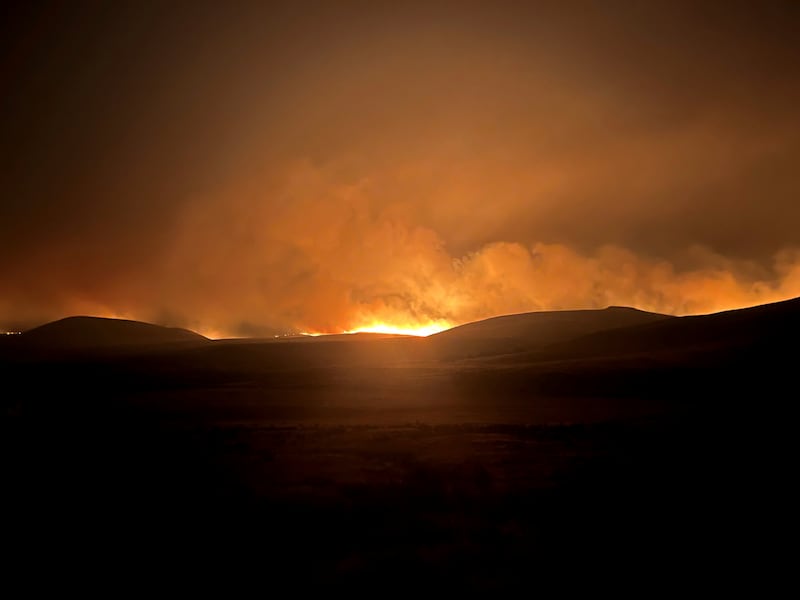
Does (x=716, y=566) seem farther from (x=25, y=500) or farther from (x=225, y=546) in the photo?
(x=25, y=500)

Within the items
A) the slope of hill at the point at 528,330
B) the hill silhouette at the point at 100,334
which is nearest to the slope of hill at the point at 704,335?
the slope of hill at the point at 528,330

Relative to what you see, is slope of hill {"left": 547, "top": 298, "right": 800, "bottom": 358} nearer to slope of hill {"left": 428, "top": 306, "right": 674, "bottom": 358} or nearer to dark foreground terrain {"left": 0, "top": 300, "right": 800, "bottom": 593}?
slope of hill {"left": 428, "top": 306, "right": 674, "bottom": 358}

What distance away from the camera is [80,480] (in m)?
14.1

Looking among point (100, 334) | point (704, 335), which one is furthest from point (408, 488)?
point (100, 334)

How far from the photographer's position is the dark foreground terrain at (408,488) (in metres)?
8.41

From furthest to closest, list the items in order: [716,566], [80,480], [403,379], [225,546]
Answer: [403,379] → [80,480] → [225,546] → [716,566]

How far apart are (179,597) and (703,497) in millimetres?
10970

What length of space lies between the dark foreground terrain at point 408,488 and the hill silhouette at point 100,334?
426 feet

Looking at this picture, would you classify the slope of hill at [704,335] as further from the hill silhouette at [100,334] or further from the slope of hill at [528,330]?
the hill silhouette at [100,334]

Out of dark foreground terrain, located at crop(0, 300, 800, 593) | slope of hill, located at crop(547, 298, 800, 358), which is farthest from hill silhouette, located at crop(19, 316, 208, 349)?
dark foreground terrain, located at crop(0, 300, 800, 593)

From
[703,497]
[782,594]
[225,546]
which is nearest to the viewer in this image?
[782,594]

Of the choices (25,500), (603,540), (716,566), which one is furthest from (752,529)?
(25,500)

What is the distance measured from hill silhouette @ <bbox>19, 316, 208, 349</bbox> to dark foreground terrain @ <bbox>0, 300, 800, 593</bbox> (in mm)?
129880

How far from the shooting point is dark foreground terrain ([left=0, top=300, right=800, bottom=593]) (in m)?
8.41
